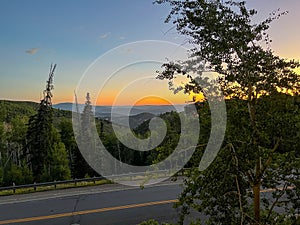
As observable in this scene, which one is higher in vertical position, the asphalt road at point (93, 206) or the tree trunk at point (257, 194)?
the tree trunk at point (257, 194)

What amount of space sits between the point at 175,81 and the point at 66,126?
29.7 meters

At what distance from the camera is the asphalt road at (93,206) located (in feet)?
23.8

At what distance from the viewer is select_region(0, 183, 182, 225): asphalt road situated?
7.27m

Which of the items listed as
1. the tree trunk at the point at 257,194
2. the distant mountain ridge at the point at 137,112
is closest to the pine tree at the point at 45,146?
the distant mountain ridge at the point at 137,112

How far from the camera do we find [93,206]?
27.0ft

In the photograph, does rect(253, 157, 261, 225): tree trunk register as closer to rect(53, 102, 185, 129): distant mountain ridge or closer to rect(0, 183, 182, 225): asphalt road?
rect(53, 102, 185, 129): distant mountain ridge

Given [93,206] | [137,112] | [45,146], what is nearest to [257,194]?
[137,112]

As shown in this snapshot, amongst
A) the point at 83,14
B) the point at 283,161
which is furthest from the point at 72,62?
the point at 283,161

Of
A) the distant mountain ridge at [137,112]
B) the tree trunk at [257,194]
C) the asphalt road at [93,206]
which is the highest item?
the distant mountain ridge at [137,112]

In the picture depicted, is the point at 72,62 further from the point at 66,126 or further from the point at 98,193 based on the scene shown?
the point at 66,126

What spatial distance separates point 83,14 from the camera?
895cm

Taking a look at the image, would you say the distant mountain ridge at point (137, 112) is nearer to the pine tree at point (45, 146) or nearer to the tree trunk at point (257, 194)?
the tree trunk at point (257, 194)

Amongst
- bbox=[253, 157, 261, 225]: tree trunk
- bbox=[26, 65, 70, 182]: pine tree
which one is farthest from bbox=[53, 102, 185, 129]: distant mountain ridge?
bbox=[26, 65, 70, 182]: pine tree

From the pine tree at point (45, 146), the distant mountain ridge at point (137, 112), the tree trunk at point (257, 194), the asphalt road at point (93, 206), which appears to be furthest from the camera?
the pine tree at point (45, 146)
